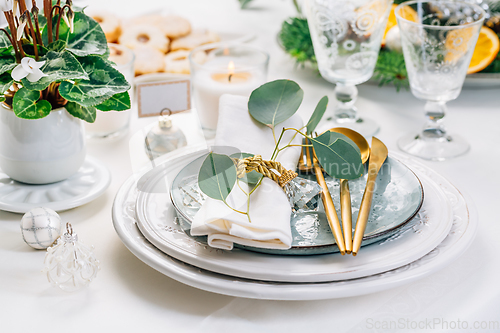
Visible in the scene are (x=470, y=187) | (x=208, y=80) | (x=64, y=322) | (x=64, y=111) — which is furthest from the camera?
(x=208, y=80)

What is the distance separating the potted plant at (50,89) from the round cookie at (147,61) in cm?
36

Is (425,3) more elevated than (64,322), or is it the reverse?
(425,3)

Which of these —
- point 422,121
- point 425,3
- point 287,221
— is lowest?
point 422,121

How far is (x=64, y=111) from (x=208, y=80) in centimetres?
28

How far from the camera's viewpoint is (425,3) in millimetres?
840

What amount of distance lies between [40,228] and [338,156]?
1.11 ft

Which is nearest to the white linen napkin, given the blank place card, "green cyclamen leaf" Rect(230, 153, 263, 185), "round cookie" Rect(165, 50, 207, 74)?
"green cyclamen leaf" Rect(230, 153, 263, 185)

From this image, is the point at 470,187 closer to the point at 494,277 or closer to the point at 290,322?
the point at 494,277

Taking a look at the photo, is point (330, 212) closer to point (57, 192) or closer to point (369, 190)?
point (369, 190)

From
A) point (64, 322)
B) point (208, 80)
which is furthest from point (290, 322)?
point (208, 80)

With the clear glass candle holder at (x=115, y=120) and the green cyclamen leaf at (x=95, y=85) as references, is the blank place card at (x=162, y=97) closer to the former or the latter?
the clear glass candle holder at (x=115, y=120)

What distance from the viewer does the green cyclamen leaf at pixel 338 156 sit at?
50cm

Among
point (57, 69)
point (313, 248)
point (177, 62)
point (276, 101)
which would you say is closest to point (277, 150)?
point (276, 101)

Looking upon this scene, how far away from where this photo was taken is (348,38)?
83 cm
